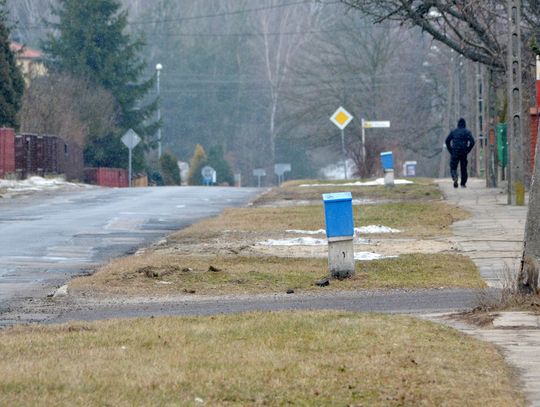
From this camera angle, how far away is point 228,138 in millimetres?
98438

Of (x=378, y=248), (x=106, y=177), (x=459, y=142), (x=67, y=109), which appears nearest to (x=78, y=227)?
(x=378, y=248)

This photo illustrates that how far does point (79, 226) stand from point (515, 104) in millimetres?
9185

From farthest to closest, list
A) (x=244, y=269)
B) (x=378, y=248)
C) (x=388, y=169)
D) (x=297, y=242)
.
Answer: (x=388, y=169) → (x=297, y=242) → (x=378, y=248) → (x=244, y=269)

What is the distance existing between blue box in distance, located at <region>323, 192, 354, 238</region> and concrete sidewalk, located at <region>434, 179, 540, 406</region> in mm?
1754

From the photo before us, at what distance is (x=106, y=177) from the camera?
6122 cm

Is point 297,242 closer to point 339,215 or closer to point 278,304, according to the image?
point 339,215

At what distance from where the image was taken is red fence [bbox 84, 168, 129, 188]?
60250mm

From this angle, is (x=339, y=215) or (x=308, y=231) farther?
(x=308, y=231)

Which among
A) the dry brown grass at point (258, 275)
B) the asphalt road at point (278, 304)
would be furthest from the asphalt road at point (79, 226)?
the asphalt road at point (278, 304)

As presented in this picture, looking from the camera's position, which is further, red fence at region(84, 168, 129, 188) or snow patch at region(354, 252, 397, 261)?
red fence at region(84, 168, 129, 188)

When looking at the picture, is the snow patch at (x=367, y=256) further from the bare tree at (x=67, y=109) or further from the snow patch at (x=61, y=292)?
the bare tree at (x=67, y=109)

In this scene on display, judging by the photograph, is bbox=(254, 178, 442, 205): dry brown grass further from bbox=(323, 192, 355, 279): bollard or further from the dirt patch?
bbox=(323, 192, 355, 279): bollard

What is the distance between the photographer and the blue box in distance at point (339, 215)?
14047 millimetres

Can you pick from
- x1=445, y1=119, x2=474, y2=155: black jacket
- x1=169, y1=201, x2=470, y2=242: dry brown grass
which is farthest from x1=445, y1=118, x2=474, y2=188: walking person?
x1=169, y1=201, x2=470, y2=242: dry brown grass
